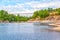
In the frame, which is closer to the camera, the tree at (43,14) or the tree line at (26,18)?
the tree line at (26,18)

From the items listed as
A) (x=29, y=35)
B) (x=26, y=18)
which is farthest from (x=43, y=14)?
(x=29, y=35)

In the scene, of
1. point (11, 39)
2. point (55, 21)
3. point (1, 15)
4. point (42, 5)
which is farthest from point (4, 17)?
point (11, 39)

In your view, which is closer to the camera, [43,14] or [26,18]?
[26,18]

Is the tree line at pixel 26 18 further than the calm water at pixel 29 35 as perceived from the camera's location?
Yes

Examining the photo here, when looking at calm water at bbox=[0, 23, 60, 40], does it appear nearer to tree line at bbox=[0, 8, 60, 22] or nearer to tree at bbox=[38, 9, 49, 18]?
tree line at bbox=[0, 8, 60, 22]

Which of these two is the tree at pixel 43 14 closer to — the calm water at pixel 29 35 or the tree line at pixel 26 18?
the tree line at pixel 26 18

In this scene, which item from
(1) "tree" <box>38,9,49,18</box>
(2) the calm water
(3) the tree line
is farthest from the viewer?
(1) "tree" <box>38,9,49,18</box>

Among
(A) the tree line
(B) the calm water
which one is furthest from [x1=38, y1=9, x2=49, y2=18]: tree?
(B) the calm water

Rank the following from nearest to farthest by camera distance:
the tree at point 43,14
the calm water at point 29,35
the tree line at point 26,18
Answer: the calm water at point 29,35
the tree line at point 26,18
the tree at point 43,14

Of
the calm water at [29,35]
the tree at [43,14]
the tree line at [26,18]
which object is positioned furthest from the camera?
the tree at [43,14]

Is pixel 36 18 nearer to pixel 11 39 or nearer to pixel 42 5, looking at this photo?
pixel 42 5

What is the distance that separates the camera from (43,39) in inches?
262

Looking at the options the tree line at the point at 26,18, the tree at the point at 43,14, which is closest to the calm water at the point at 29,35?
the tree line at the point at 26,18

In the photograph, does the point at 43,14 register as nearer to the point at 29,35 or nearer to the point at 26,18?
the point at 26,18
